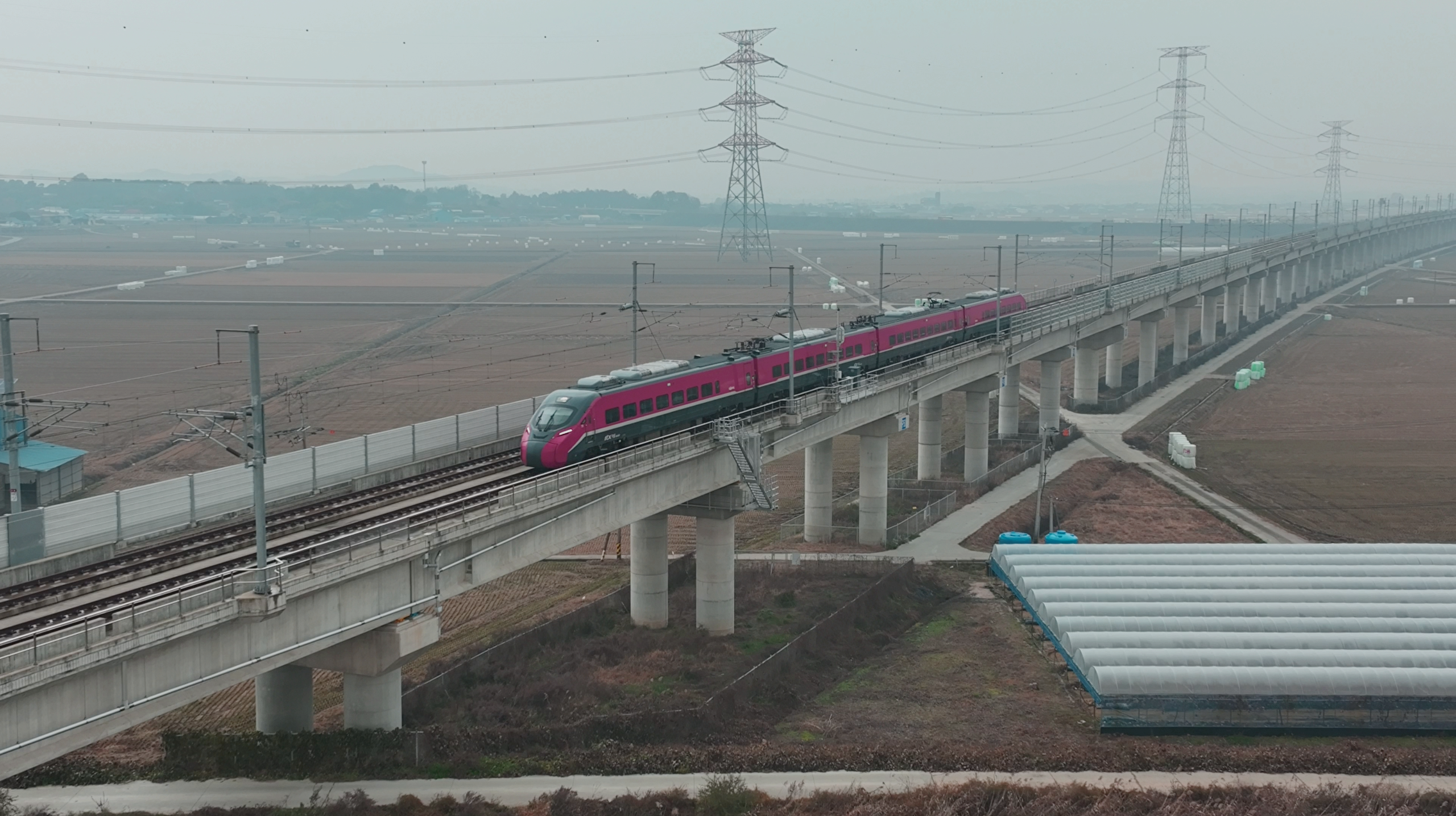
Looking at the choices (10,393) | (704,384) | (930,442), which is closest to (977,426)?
(930,442)

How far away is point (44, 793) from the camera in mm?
34906

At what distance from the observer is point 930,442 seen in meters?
83.2

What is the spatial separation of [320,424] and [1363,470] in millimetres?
68069

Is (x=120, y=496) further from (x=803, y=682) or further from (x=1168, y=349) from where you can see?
(x=1168, y=349)

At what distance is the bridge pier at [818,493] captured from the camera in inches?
2670

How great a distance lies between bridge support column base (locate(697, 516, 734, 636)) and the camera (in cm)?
5262

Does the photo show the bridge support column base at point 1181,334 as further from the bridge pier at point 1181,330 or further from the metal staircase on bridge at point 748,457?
the metal staircase on bridge at point 748,457

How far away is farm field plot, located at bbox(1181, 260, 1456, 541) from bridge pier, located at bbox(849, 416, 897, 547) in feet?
71.8

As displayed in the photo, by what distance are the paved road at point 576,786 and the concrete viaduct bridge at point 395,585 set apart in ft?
10.0

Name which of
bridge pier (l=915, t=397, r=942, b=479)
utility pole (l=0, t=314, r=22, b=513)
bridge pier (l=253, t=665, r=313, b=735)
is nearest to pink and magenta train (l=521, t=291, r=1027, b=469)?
bridge pier (l=915, t=397, r=942, b=479)

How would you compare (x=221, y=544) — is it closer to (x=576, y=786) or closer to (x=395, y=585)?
(x=395, y=585)

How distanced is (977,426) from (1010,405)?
15.1 m

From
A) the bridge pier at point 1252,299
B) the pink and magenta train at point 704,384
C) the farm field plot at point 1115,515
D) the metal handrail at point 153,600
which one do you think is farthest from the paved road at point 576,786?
the bridge pier at point 1252,299

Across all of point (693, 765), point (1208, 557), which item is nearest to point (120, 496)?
point (693, 765)
